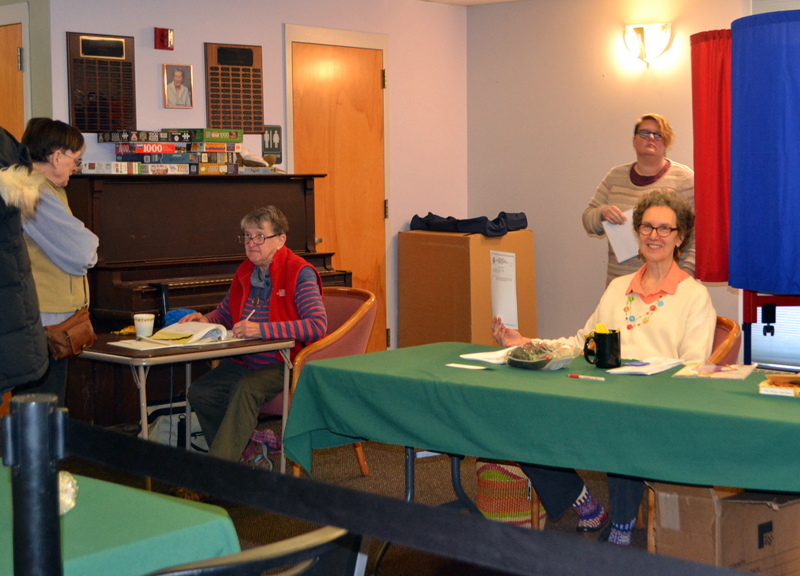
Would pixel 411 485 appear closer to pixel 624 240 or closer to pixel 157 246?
pixel 624 240

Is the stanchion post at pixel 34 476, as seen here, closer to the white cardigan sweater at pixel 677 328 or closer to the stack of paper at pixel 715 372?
the stack of paper at pixel 715 372

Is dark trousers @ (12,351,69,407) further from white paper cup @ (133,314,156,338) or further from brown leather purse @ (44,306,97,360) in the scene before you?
white paper cup @ (133,314,156,338)

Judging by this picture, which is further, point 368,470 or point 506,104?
point 506,104

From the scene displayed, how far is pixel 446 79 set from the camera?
654 cm

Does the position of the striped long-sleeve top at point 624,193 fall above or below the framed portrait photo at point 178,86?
below

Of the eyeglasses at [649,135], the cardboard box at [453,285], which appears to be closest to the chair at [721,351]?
the eyeglasses at [649,135]

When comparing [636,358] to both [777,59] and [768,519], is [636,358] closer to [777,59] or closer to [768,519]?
[768,519]

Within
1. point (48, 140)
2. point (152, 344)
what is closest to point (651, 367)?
point (152, 344)

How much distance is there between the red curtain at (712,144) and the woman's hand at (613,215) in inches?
36.4

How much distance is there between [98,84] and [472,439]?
330 cm

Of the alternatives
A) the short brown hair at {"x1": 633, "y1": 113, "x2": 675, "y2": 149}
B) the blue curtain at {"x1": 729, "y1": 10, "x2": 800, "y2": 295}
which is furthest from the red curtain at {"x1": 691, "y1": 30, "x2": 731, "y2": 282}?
the blue curtain at {"x1": 729, "y1": 10, "x2": 800, "y2": 295}

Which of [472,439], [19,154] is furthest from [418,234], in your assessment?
[19,154]

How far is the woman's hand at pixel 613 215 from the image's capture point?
3.93 metres

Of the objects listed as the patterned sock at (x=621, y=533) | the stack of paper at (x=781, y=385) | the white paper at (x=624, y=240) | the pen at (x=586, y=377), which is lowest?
the patterned sock at (x=621, y=533)
